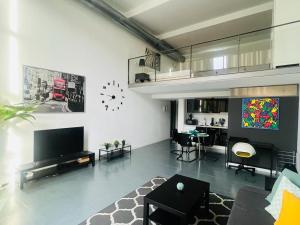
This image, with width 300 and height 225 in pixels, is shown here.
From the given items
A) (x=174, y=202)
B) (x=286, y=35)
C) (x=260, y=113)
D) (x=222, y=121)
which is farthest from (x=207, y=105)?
(x=174, y=202)

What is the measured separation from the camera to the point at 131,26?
5.58 m

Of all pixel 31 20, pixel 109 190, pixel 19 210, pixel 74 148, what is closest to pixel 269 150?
pixel 109 190

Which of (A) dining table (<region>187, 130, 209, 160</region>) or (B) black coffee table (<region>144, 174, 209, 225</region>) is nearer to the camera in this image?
(B) black coffee table (<region>144, 174, 209, 225</region>)

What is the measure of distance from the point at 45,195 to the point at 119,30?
16.4 feet

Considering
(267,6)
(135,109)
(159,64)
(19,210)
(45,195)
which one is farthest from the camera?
(159,64)

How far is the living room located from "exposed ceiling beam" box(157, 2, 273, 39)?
0.11 ft

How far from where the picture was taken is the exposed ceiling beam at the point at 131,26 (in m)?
4.46

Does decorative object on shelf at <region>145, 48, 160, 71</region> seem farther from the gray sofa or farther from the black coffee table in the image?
the gray sofa

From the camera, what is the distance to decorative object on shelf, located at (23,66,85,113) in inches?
141

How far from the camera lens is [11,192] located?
3012mm

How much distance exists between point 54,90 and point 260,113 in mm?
5165

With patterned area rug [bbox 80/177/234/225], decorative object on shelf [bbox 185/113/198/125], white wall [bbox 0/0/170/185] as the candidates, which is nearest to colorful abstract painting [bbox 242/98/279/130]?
patterned area rug [bbox 80/177/234/225]

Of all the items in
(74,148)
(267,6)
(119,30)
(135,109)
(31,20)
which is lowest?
(74,148)

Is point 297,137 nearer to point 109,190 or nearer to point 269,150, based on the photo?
point 269,150
